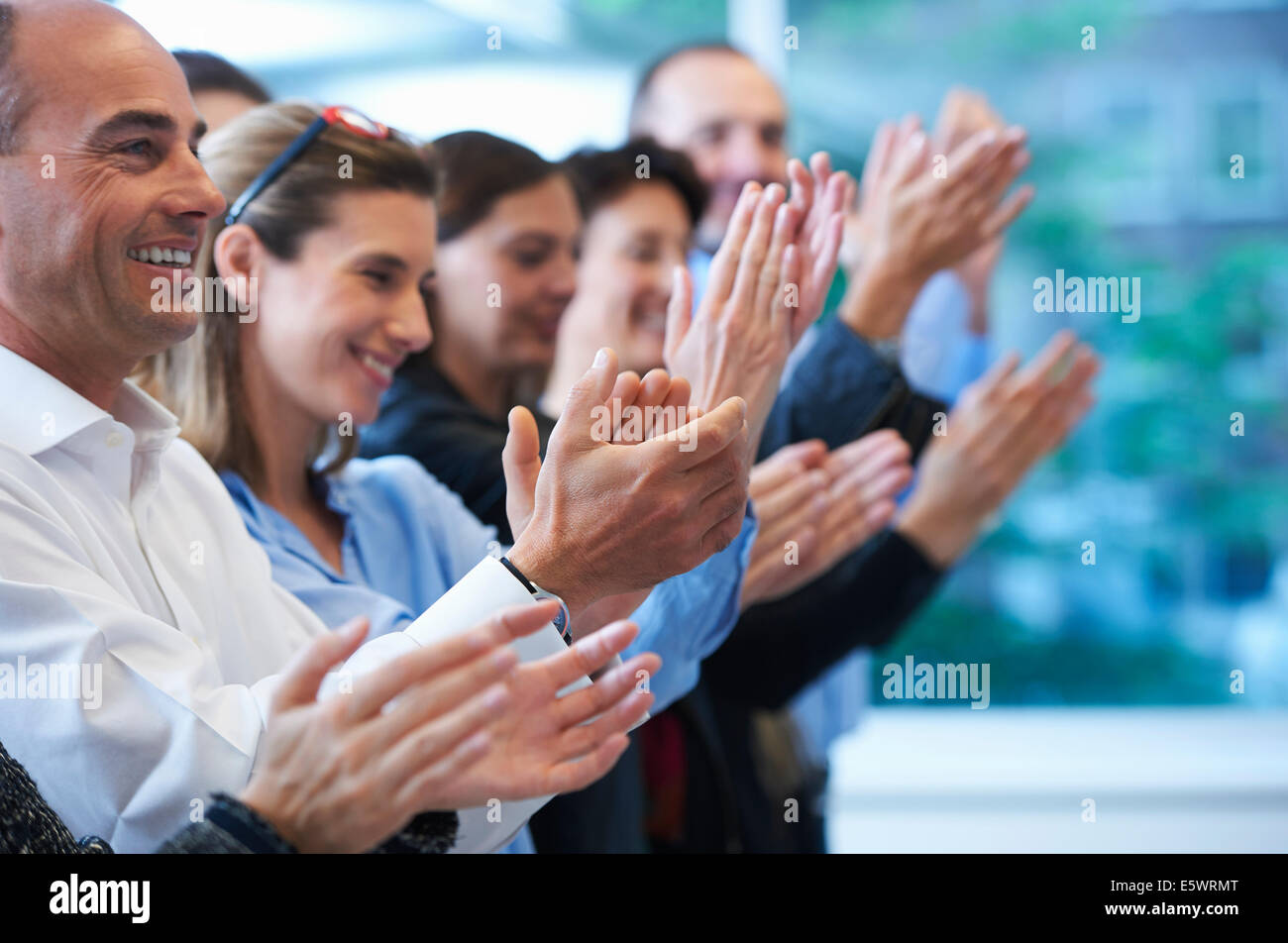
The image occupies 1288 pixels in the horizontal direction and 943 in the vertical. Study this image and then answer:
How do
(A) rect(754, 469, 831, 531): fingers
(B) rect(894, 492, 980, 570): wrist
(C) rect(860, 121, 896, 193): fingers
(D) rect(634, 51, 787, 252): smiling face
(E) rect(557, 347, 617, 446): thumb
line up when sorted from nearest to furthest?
(E) rect(557, 347, 617, 446): thumb < (A) rect(754, 469, 831, 531): fingers < (C) rect(860, 121, 896, 193): fingers < (B) rect(894, 492, 980, 570): wrist < (D) rect(634, 51, 787, 252): smiling face

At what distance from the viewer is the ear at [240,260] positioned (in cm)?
108

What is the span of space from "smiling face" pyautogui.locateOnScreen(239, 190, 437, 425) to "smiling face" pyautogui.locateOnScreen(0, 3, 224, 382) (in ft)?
0.73

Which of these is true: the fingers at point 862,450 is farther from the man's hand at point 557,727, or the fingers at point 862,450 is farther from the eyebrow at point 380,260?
the man's hand at point 557,727

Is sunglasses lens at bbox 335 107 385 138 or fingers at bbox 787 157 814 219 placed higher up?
sunglasses lens at bbox 335 107 385 138

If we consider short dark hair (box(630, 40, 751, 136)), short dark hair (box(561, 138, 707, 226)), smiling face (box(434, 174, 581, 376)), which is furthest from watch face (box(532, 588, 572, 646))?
short dark hair (box(630, 40, 751, 136))

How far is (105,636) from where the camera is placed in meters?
0.70

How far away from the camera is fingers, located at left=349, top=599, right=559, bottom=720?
2.06 feet

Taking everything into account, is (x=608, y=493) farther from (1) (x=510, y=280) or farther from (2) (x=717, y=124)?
(2) (x=717, y=124)

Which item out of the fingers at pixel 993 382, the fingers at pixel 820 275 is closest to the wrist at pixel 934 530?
the fingers at pixel 993 382

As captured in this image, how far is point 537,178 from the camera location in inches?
56.8

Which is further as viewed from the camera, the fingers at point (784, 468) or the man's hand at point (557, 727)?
the fingers at point (784, 468)

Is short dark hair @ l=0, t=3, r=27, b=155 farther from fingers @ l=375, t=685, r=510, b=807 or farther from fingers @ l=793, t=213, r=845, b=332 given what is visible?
fingers @ l=793, t=213, r=845, b=332

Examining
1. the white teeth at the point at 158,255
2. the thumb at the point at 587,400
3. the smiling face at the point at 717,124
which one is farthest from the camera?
the smiling face at the point at 717,124
